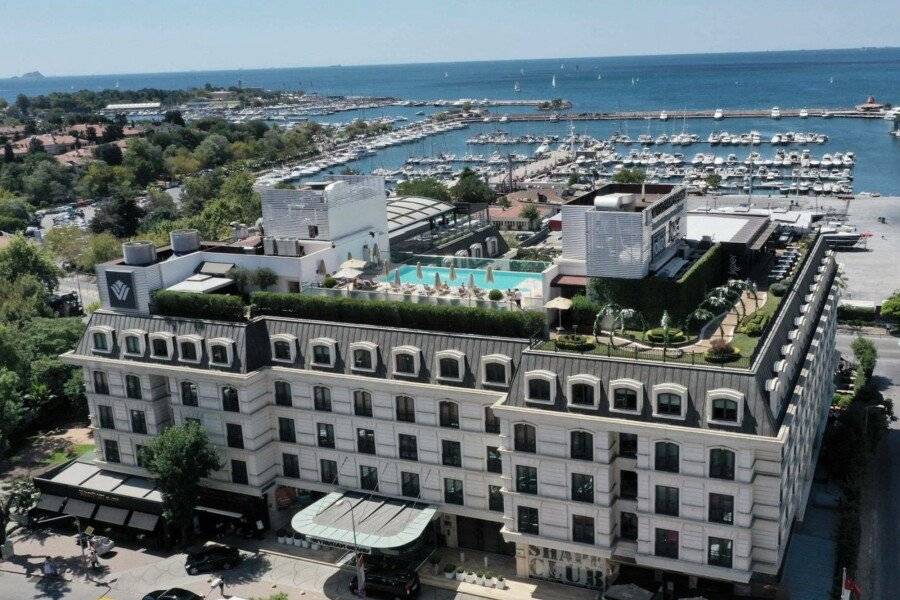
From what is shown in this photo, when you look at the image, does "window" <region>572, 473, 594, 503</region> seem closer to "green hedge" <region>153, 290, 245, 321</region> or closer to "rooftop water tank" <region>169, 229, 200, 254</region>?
"green hedge" <region>153, 290, 245, 321</region>

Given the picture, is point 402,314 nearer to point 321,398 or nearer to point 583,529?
point 321,398

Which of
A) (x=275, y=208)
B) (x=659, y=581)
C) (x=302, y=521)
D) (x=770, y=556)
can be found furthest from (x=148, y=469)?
(x=770, y=556)

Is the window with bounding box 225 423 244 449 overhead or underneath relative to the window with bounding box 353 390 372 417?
underneath

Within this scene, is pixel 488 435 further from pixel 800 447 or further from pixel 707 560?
pixel 800 447

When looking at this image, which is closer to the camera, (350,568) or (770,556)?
(770,556)

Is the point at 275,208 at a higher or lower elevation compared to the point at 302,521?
higher

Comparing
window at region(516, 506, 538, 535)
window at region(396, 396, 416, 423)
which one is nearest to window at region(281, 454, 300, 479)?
window at region(396, 396, 416, 423)
